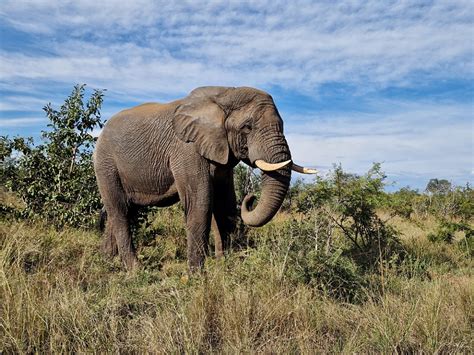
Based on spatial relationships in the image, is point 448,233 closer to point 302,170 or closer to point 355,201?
point 355,201

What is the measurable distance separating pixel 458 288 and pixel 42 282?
14.8ft

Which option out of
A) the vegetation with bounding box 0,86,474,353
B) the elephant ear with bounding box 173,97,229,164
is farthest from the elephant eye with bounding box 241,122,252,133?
the vegetation with bounding box 0,86,474,353

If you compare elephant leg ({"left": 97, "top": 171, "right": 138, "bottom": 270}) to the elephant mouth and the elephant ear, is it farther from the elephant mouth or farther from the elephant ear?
the elephant mouth

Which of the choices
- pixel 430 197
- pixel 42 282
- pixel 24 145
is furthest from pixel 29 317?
pixel 430 197

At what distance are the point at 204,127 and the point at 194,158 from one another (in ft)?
1.53

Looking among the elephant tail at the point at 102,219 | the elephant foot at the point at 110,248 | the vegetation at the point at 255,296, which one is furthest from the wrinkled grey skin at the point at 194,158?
the elephant tail at the point at 102,219

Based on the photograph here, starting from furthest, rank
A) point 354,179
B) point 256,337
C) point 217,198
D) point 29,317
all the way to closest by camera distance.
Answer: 1. point 354,179
2. point 217,198
3. point 256,337
4. point 29,317

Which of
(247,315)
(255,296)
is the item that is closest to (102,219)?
(255,296)

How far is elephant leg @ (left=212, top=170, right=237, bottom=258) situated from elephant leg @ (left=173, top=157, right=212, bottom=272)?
71cm

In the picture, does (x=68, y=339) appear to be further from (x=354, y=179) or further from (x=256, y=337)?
(x=354, y=179)

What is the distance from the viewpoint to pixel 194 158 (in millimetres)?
6723

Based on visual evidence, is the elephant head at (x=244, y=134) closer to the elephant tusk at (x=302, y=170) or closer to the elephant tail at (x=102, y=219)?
the elephant tusk at (x=302, y=170)

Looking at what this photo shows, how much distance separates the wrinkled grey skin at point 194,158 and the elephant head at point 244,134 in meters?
0.01

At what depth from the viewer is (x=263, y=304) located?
4.30 meters
